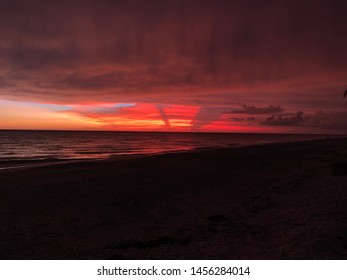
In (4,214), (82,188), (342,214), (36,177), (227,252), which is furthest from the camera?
(36,177)

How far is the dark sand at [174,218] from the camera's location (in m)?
8.27

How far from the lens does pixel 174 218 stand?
38.3 ft

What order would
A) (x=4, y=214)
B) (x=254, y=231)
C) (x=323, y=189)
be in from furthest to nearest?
(x=323, y=189), (x=4, y=214), (x=254, y=231)

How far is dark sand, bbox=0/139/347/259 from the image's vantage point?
8.27 m

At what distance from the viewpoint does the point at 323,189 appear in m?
15.3

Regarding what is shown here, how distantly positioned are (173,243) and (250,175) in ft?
48.2

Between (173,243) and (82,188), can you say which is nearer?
(173,243)
